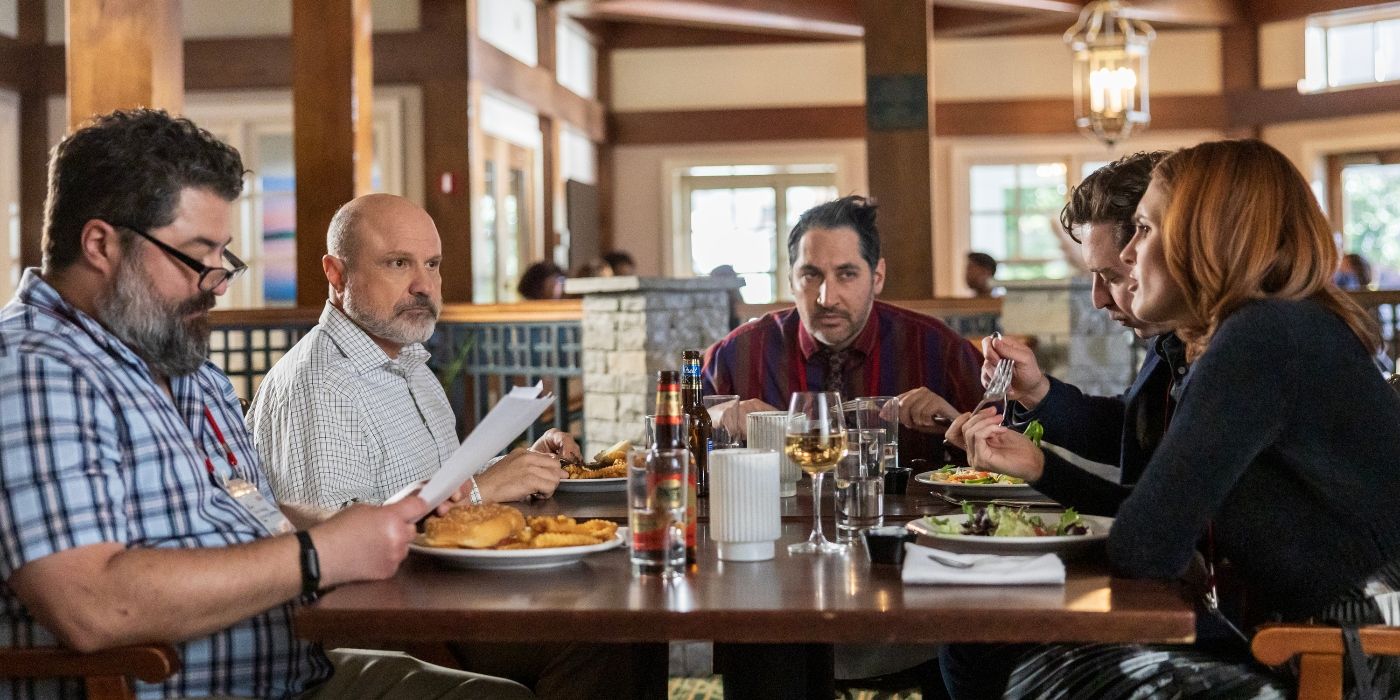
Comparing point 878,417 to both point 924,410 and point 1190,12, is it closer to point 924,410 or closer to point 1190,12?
point 924,410

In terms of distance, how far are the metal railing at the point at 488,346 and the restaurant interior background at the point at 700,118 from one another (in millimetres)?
2644

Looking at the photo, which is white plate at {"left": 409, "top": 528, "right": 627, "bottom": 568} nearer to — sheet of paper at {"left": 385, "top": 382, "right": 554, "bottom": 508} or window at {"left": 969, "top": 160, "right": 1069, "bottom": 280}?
sheet of paper at {"left": 385, "top": 382, "right": 554, "bottom": 508}

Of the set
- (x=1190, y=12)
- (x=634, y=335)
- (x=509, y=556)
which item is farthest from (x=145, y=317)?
(x=1190, y=12)

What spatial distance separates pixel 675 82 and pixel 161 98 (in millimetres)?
7678

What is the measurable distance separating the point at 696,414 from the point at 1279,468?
1022 millimetres

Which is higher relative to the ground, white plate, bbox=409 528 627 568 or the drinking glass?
the drinking glass

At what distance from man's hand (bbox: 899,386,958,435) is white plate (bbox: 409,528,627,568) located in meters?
1.17

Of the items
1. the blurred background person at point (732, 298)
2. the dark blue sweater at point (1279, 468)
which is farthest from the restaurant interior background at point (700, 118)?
the dark blue sweater at point (1279, 468)

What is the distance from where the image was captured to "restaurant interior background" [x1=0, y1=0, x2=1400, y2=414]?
9109mm

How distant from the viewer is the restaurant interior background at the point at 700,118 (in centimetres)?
911

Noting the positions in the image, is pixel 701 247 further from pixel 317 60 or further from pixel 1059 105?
pixel 317 60

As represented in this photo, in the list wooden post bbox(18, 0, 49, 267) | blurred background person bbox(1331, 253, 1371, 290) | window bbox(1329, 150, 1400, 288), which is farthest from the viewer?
window bbox(1329, 150, 1400, 288)

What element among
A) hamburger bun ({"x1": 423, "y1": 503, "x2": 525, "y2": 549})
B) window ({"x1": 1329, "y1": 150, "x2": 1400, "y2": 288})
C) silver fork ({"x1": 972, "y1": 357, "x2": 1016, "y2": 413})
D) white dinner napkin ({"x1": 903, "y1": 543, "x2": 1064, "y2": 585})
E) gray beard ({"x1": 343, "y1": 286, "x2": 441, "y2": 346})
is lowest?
white dinner napkin ({"x1": 903, "y1": 543, "x2": 1064, "y2": 585})

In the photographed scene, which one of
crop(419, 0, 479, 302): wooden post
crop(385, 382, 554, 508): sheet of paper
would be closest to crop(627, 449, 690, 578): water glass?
crop(385, 382, 554, 508): sheet of paper
